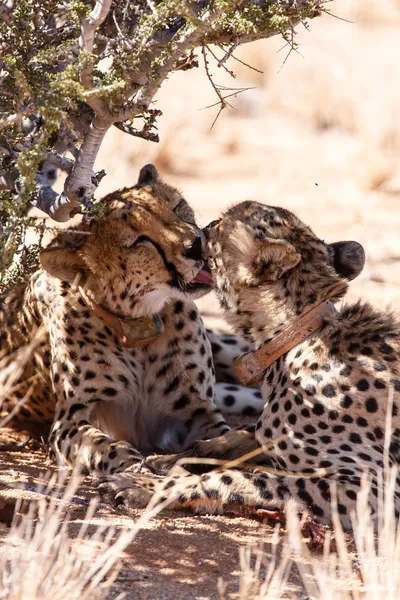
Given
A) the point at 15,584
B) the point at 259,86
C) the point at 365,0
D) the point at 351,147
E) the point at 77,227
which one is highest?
the point at 365,0

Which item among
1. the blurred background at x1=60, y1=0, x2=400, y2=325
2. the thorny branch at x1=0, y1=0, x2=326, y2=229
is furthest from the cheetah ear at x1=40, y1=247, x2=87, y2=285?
the blurred background at x1=60, y1=0, x2=400, y2=325

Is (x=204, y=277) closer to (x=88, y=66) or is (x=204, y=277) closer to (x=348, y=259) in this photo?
(x=348, y=259)

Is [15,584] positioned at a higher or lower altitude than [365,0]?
lower

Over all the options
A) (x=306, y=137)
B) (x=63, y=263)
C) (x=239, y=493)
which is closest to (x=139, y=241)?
(x=63, y=263)

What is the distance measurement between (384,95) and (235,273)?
277 inches

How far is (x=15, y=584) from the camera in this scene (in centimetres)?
243

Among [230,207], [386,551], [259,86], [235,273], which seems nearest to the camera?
[386,551]

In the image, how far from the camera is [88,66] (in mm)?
3244

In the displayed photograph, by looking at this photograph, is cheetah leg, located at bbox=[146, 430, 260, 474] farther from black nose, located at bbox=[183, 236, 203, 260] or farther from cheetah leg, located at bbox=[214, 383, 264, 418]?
cheetah leg, located at bbox=[214, 383, 264, 418]

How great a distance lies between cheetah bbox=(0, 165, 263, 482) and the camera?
4.32 metres

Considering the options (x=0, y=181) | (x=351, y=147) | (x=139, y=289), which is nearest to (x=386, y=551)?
(x=139, y=289)

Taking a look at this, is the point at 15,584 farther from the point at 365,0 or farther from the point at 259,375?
the point at 365,0

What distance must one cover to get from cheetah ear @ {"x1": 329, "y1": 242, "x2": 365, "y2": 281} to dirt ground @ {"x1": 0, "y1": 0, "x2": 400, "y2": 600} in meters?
4.06

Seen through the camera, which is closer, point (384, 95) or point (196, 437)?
point (196, 437)
